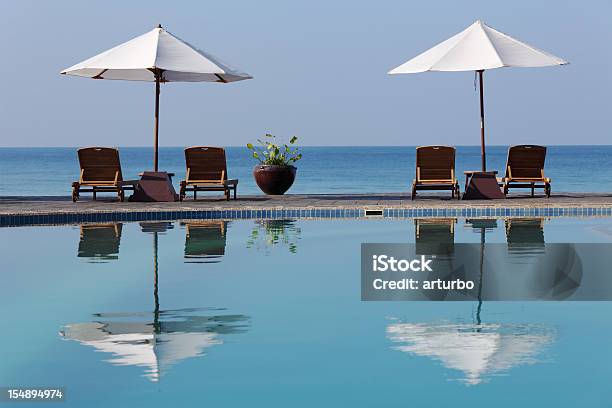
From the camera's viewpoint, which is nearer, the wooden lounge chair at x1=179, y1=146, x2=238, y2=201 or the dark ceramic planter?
the wooden lounge chair at x1=179, y1=146, x2=238, y2=201

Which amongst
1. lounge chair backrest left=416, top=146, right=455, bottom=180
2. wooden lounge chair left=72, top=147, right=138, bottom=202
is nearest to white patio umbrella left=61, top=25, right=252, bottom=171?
wooden lounge chair left=72, top=147, right=138, bottom=202

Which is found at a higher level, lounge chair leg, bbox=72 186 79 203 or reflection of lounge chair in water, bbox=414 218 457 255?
lounge chair leg, bbox=72 186 79 203

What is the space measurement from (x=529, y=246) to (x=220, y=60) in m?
6.23

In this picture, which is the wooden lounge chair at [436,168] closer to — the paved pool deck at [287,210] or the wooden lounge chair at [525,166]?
the paved pool deck at [287,210]

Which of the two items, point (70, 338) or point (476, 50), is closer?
point (70, 338)

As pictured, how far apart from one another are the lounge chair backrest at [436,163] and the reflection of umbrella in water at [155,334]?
25.1 feet

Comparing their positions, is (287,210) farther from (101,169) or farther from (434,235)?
(101,169)

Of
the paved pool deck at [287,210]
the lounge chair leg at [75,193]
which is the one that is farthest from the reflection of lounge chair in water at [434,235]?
the lounge chair leg at [75,193]

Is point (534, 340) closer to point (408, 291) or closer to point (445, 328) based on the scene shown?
point (445, 328)

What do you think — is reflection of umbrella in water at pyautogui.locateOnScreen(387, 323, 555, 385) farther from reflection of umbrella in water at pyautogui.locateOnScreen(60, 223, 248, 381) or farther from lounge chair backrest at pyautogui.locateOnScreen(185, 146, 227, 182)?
lounge chair backrest at pyautogui.locateOnScreen(185, 146, 227, 182)

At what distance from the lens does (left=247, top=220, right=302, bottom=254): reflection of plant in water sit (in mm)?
11023

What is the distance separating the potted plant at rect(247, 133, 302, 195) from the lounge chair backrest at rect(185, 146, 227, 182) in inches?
41.5

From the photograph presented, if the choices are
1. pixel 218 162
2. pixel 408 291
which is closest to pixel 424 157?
pixel 218 162

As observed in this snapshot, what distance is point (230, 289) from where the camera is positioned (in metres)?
8.20
